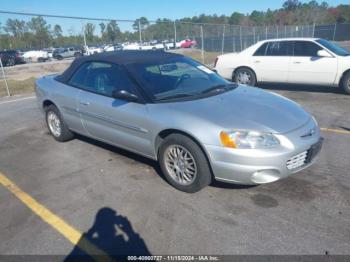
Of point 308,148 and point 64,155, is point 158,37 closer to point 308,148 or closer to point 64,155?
point 64,155

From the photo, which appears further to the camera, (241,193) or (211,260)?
(241,193)

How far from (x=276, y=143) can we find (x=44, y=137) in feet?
14.7

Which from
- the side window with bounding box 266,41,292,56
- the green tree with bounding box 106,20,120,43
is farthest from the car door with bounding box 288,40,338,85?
the green tree with bounding box 106,20,120,43

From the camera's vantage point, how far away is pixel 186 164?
3691 millimetres

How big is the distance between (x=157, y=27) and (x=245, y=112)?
18.7m

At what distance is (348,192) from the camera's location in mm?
3611

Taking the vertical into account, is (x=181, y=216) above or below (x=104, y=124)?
below

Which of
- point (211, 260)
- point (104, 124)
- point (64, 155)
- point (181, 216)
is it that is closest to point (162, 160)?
point (181, 216)

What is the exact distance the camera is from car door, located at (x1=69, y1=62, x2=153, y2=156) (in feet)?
13.3

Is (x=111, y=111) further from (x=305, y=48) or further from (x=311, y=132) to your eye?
(x=305, y=48)

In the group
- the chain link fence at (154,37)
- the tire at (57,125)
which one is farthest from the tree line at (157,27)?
the tire at (57,125)

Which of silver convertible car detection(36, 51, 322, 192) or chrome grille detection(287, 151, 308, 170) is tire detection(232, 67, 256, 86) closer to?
silver convertible car detection(36, 51, 322, 192)

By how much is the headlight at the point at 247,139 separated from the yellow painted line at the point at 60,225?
1.55 meters

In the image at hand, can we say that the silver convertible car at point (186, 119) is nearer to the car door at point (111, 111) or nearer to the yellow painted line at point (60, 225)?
the car door at point (111, 111)
